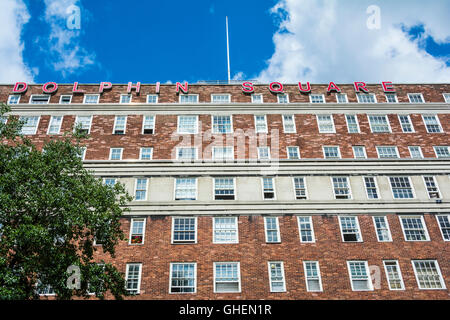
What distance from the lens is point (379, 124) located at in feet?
109

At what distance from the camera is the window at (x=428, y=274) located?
84.9 ft

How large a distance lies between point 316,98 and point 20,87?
29.4 meters

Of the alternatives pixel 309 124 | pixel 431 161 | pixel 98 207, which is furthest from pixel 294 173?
pixel 98 207

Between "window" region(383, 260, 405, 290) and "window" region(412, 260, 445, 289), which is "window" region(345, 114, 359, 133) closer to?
"window" region(383, 260, 405, 290)

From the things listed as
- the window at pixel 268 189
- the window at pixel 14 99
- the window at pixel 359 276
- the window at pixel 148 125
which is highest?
the window at pixel 14 99

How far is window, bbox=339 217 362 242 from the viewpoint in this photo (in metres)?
27.4

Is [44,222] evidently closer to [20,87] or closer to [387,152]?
[20,87]

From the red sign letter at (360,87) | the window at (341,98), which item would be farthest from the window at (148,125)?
the red sign letter at (360,87)

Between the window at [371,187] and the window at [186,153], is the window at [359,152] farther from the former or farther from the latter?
the window at [186,153]

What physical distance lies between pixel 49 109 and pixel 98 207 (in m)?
18.2

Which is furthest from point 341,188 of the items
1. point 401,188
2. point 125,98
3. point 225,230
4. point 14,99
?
point 14,99

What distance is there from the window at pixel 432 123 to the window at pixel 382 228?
1116 centimetres

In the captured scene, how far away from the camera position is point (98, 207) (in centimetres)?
1917
